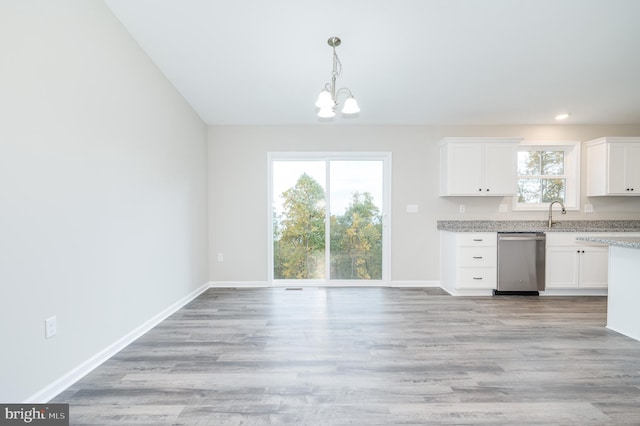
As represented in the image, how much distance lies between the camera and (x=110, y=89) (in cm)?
231

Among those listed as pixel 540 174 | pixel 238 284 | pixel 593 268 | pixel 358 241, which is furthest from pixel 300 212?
pixel 593 268

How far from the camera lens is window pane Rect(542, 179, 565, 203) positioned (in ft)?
14.2

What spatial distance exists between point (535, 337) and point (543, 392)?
3.04 ft

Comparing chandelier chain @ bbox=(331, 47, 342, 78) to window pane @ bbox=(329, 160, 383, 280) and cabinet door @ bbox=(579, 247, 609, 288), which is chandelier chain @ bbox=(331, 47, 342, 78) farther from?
cabinet door @ bbox=(579, 247, 609, 288)

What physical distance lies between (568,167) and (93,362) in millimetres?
5913

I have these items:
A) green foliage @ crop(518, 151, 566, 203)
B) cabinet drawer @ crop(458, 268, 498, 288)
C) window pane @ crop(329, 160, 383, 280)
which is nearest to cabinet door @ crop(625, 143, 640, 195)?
green foliage @ crop(518, 151, 566, 203)

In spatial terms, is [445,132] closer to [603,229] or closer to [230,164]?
[603,229]

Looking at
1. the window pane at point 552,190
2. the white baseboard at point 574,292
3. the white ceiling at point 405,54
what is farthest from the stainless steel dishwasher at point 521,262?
the white ceiling at point 405,54

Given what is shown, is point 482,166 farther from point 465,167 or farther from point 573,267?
point 573,267

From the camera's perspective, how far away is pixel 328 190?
4.39 meters

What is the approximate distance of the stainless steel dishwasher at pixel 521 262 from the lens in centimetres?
381

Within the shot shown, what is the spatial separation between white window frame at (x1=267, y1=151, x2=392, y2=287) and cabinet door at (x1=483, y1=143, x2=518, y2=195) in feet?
4.23

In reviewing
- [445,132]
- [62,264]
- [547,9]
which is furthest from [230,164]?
[547,9]

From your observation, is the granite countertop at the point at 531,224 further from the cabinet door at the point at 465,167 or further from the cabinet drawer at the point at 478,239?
the cabinet door at the point at 465,167
